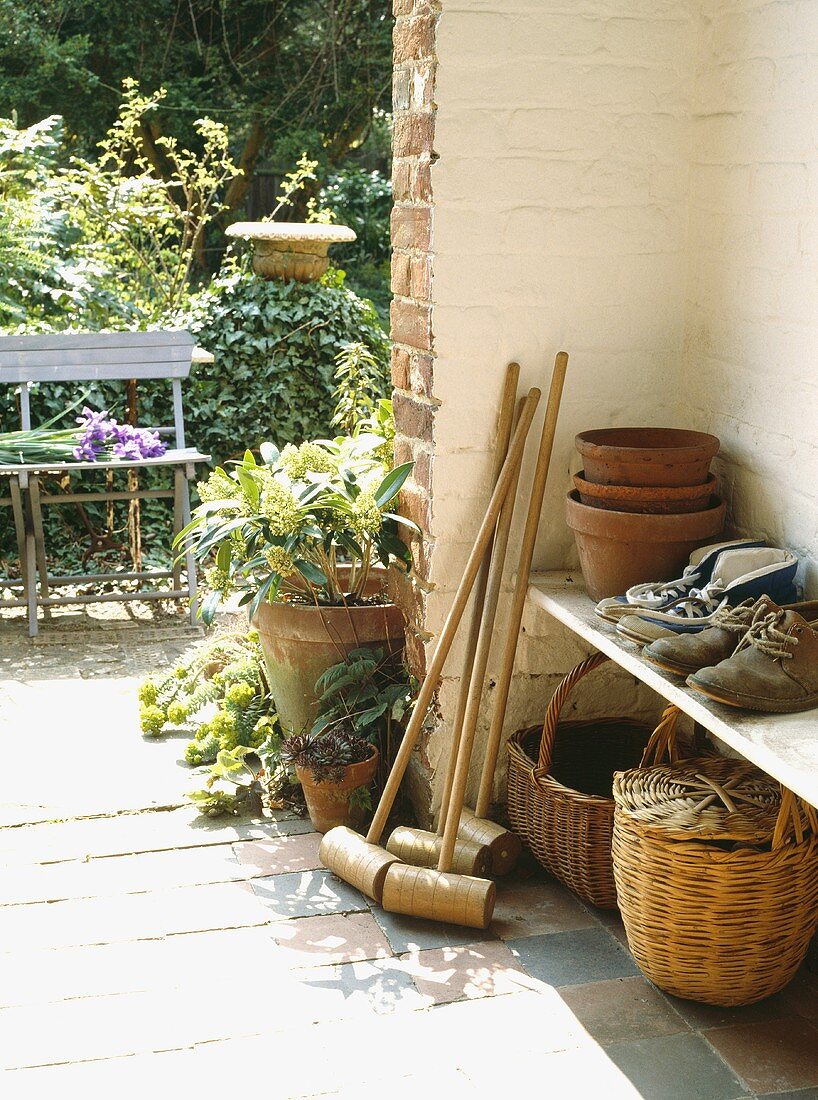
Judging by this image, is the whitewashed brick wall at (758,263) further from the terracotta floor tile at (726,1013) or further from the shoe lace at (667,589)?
the terracotta floor tile at (726,1013)

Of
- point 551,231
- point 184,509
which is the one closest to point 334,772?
point 551,231

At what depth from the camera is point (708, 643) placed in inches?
86.1

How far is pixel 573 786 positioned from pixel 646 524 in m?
0.80

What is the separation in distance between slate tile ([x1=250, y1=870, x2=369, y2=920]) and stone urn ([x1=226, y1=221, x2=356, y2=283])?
11.8 ft

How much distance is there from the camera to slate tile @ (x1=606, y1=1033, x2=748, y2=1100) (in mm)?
2031

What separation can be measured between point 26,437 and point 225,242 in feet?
15.6

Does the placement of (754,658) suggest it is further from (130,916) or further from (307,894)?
(130,916)

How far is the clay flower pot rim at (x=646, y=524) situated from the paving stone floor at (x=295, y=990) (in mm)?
849

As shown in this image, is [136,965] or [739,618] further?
[136,965]

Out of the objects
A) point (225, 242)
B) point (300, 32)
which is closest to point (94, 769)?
point (225, 242)

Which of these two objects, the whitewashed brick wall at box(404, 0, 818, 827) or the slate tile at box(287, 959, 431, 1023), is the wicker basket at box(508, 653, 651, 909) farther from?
the slate tile at box(287, 959, 431, 1023)

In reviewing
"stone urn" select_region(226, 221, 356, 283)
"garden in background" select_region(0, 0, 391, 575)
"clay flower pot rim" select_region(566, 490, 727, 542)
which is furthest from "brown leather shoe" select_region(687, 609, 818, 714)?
"stone urn" select_region(226, 221, 356, 283)

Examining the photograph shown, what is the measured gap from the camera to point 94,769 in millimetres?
3336

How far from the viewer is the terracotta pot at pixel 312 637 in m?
3.06
